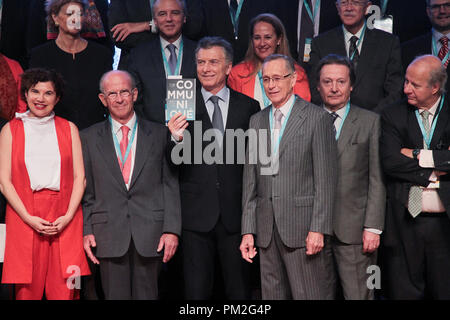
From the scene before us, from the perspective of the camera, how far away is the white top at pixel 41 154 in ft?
13.8

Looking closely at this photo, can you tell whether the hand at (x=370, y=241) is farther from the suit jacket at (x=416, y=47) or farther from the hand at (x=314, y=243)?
the suit jacket at (x=416, y=47)

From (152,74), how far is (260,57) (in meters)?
0.85

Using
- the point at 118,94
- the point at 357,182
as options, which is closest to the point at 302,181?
the point at 357,182

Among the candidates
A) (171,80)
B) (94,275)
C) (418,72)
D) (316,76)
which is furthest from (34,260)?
(418,72)

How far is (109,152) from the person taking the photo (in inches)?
168

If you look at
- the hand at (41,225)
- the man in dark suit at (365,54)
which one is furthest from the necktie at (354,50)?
the hand at (41,225)

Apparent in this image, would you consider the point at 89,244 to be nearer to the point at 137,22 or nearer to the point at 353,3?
the point at 137,22

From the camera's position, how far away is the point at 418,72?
4.23 metres

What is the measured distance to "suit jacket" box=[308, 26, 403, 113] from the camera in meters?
4.89

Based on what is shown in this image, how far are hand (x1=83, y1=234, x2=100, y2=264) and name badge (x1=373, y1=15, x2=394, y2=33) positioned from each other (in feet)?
9.23

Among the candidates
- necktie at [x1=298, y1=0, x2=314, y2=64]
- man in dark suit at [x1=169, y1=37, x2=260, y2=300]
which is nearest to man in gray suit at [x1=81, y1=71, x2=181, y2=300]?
man in dark suit at [x1=169, y1=37, x2=260, y2=300]

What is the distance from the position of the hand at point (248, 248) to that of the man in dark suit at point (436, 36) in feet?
7.11

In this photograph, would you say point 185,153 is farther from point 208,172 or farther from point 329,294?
point 329,294

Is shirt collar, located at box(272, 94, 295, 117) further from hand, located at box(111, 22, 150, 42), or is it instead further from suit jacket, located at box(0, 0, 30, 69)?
suit jacket, located at box(0, 0, 30, 69)
